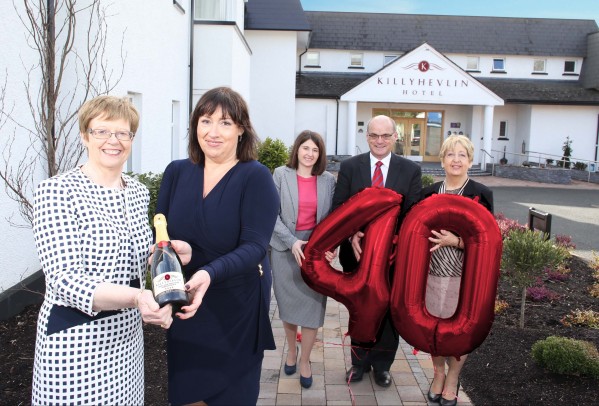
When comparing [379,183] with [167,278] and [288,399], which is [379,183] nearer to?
[288,399]

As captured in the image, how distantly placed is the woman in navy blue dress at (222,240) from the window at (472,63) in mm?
34523

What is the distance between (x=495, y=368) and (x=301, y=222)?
221cm

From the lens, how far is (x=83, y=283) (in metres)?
2.10

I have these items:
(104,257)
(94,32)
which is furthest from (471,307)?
(94,32)

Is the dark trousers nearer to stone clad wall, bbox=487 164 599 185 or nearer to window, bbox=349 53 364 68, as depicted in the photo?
stone clad wall, bbox=487 164 599 185

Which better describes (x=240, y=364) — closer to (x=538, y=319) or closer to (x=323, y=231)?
(x=323, y=231)

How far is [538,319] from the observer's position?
256 inches

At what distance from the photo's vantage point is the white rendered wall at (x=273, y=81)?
2505 centimetres

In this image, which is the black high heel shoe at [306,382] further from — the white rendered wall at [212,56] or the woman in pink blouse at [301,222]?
the white rendered wall at [212,56]

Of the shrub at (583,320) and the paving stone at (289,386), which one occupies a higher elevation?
the shrub at (583,320)

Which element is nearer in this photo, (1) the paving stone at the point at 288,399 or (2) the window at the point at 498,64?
(1) the paving stone at the point at 288,399

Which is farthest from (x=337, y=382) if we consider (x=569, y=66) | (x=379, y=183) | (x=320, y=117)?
(x=569, y=66)

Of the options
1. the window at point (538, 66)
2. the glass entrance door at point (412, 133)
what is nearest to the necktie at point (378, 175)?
the glass entrance door at point (412, 133)

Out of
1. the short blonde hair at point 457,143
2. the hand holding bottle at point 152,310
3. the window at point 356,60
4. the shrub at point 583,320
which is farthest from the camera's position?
the window at point 356,60
